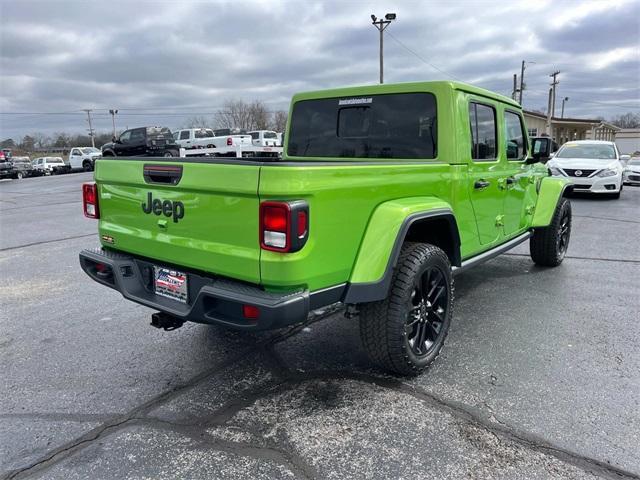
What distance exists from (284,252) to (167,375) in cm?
155

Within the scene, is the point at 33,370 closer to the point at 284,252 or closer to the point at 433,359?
the point at 284,252

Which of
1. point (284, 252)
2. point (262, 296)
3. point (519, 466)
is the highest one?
point (284, 252)

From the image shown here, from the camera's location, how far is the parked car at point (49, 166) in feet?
117

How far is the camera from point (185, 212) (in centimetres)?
283

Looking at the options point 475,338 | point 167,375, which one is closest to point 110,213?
point 167,375

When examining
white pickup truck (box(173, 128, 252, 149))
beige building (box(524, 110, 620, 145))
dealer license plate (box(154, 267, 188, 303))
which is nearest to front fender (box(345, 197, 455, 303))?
dealer license plate (box(154, 267, 188, 303))

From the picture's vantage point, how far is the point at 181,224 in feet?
9.45

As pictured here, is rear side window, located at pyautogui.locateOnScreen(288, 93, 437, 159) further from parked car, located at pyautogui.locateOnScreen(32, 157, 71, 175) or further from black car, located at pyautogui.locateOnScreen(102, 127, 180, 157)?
parked car, located at pyautogui.locateOnScreen(32, 157, 71, 175)

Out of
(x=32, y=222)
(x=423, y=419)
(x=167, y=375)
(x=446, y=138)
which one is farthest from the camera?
(x=32, y=222)

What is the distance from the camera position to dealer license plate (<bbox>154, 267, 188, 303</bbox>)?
2.94 meters

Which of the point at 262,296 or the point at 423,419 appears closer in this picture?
the point at 262,296

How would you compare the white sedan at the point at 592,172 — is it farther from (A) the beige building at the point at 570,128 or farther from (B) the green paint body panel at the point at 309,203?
(A) the beige building at the point at 570,128

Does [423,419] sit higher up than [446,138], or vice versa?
[446,138]

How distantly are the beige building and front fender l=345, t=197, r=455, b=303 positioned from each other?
165 feet
